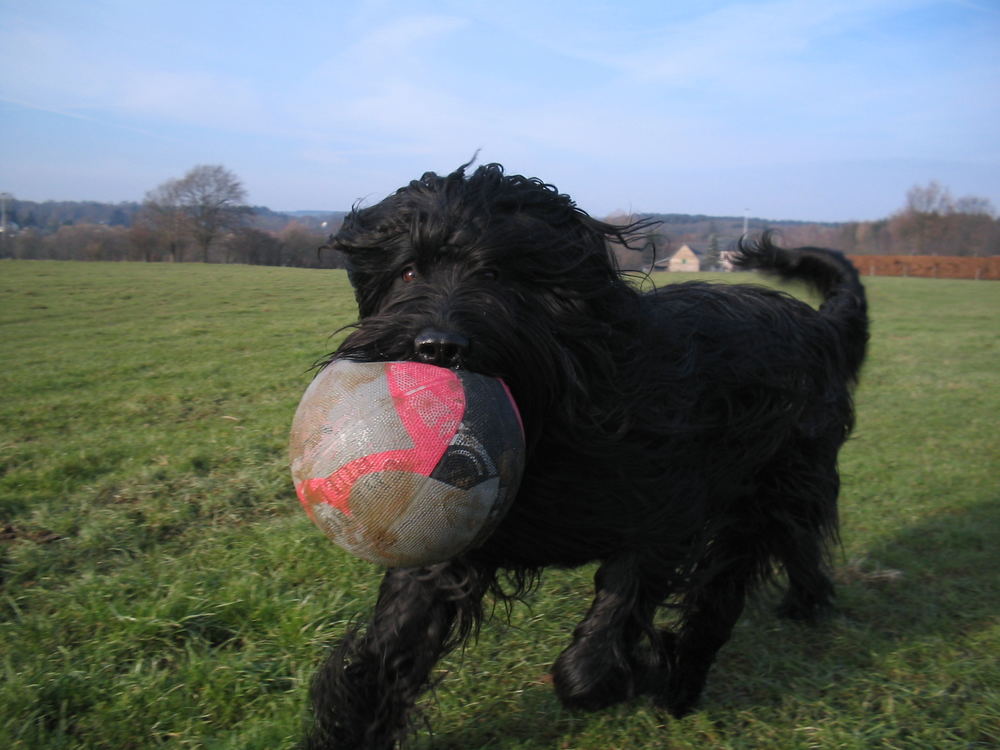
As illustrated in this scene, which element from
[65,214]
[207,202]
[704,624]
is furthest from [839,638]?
[65,214]

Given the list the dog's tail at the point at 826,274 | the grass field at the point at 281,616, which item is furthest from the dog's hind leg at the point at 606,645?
the dog's tail at the point at 826,274

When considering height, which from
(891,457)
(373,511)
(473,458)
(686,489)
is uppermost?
(473,458)

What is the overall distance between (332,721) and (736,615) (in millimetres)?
1689

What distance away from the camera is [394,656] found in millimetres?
2506

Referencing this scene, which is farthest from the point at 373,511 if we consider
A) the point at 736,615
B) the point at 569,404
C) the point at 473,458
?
the point at 736,615

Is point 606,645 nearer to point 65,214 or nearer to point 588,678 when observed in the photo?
point 588,678

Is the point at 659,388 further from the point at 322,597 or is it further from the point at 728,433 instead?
the point at 322,597

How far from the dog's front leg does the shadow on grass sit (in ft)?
0.90

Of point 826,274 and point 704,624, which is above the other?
point 826,274

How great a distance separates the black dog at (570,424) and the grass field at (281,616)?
28 cm

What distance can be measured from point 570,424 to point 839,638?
220 cm

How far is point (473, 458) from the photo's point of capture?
6.08 ft

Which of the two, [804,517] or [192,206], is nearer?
[804,517]

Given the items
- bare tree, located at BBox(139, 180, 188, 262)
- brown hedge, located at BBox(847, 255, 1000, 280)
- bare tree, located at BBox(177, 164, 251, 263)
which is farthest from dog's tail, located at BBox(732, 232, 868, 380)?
brown hedge, located at BBox(847, 255, 1000, 280)
